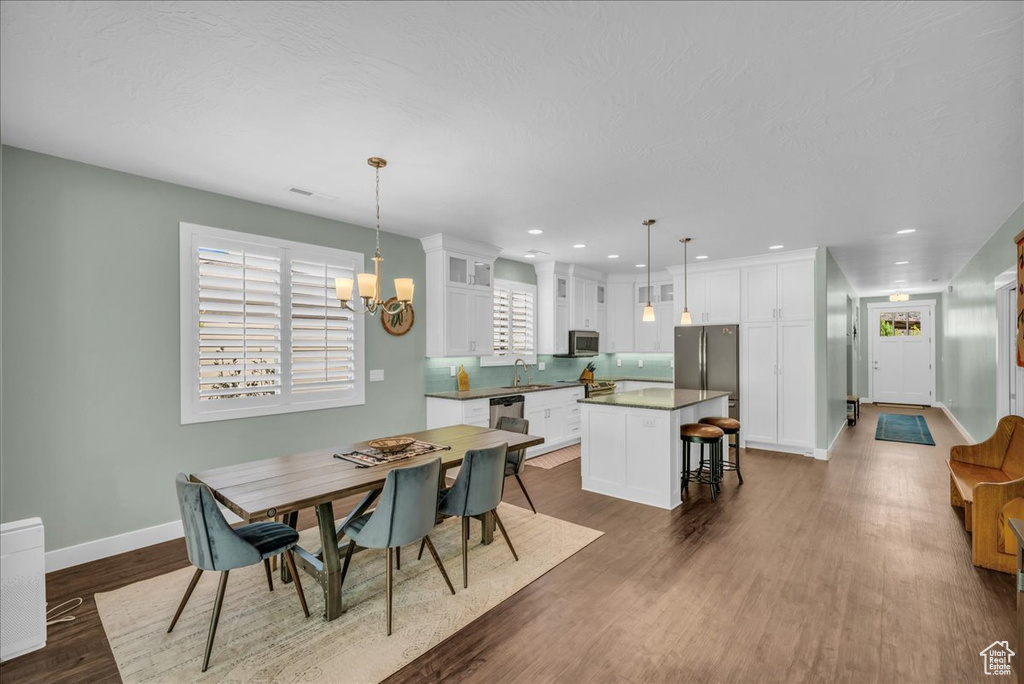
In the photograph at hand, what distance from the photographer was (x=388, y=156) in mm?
3029

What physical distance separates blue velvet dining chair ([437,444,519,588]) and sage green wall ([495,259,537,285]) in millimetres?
3791

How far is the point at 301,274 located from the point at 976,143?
488 cm

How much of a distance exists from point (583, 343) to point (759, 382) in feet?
8.09

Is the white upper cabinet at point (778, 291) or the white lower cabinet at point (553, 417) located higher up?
the white upper cabinet at point (778, 291)

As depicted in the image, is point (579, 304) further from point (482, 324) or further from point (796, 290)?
point (796, 290)

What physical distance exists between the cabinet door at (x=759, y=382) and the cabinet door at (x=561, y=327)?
2396 mm

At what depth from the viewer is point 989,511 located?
2.94 m

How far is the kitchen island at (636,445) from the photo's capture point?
13.4 ft

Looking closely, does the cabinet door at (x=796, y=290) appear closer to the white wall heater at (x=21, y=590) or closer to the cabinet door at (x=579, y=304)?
the cabinet door at (x=579, y=304)

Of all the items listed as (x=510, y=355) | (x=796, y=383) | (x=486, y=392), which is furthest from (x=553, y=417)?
(x=796, y=383)

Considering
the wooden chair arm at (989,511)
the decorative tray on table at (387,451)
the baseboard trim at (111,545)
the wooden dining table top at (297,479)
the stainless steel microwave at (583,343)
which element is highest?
the stainless steel microwave at (583,343)

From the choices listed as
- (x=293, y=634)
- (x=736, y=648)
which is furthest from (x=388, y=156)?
(x=736, y=648)

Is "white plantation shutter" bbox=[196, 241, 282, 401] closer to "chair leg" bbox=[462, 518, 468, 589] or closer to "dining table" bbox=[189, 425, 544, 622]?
"dining table" bbox=[189, 425, 544, 622]

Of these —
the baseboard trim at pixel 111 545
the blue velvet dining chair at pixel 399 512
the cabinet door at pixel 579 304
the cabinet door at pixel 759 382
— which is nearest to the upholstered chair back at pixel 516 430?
the blue velvet dining chair at pixel 399 512
